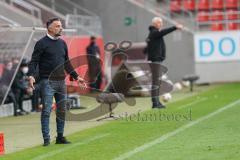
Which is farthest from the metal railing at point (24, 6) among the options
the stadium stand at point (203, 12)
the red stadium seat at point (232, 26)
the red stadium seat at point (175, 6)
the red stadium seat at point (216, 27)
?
the red stadium seat at point (232, 26)

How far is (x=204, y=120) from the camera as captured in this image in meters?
15.4

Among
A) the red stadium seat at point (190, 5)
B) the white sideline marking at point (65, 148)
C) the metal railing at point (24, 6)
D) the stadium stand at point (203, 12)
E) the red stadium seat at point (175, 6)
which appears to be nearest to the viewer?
the white sideline marking at point (65, 148)

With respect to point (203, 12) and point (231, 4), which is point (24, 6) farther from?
point (231, 4)

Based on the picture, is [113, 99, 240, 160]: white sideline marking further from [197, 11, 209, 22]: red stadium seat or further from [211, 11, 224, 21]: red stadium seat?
[197, 11, 209, 22]: red stadium seat

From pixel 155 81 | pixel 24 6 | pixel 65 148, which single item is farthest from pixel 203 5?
pixel 65 148

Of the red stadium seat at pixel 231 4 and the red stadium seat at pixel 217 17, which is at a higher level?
the red stadium seat at pixel 231 4

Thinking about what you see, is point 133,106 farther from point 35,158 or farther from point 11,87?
point 35,158

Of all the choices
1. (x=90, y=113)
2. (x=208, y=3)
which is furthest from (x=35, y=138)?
(x=208, y=3)

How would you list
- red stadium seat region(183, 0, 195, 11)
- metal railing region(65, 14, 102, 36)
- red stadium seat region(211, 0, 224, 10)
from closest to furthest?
metal railing region(65, 14, 102, 36) < red stadium seat region(211, 0, 224, 10) < red stadium seat region(183, 0, 195, 11)

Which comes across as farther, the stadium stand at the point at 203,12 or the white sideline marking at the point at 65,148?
the stadium stand at the point at 203,12

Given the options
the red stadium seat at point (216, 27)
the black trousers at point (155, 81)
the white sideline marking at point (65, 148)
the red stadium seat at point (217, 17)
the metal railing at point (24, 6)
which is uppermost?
the metal railing at point (24, 6)

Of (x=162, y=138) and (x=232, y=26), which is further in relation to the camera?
(x=232, y=26)

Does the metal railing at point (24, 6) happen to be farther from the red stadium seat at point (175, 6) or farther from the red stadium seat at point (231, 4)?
the red stadium seat at point (231, 4)

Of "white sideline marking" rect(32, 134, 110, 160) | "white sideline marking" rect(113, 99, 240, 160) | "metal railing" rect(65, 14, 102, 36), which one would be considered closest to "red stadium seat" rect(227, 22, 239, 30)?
"metal railing" rect(65, 14, 102, 36)
